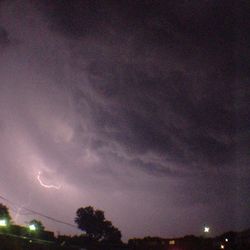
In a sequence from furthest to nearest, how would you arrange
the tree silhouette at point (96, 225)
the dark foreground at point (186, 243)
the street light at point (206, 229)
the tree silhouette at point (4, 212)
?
the tree silhouette at point (96, 225)
the tree silhouette at point (4, 212)
the dark foreground at point (186, 243)
the street light at point (206, 229)

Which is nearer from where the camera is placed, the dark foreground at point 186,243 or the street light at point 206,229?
the street light at point 206,229

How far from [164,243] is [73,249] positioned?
36.1 metres

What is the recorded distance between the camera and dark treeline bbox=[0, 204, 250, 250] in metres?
27.9

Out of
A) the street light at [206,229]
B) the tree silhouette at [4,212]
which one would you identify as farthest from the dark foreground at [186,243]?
the tree silhouette at [4,212]

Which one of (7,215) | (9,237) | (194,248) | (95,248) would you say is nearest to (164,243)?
(194,248)

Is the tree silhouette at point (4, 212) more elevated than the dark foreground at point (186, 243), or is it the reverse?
the tree silhouette at point (4, 212)

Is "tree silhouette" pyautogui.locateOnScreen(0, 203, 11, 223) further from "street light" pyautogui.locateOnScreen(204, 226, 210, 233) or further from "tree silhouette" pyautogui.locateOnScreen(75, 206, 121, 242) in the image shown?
"street light" pyautogui.locateOnScreen(204, 226, 210, 233)

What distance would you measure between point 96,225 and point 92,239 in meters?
9.82

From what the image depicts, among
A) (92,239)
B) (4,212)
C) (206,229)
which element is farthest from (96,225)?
(206,229)

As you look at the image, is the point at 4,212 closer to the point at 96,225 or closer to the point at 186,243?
the point at 96,225

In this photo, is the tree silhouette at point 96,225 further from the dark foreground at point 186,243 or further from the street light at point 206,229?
the street light at point 206,229

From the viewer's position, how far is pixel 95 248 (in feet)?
191

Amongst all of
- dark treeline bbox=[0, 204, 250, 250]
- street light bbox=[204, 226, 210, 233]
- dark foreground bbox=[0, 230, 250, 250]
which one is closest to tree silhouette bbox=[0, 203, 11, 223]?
dark treeline bbox=[0, 204, 250, 250]

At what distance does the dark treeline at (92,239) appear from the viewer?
27.9 meters
